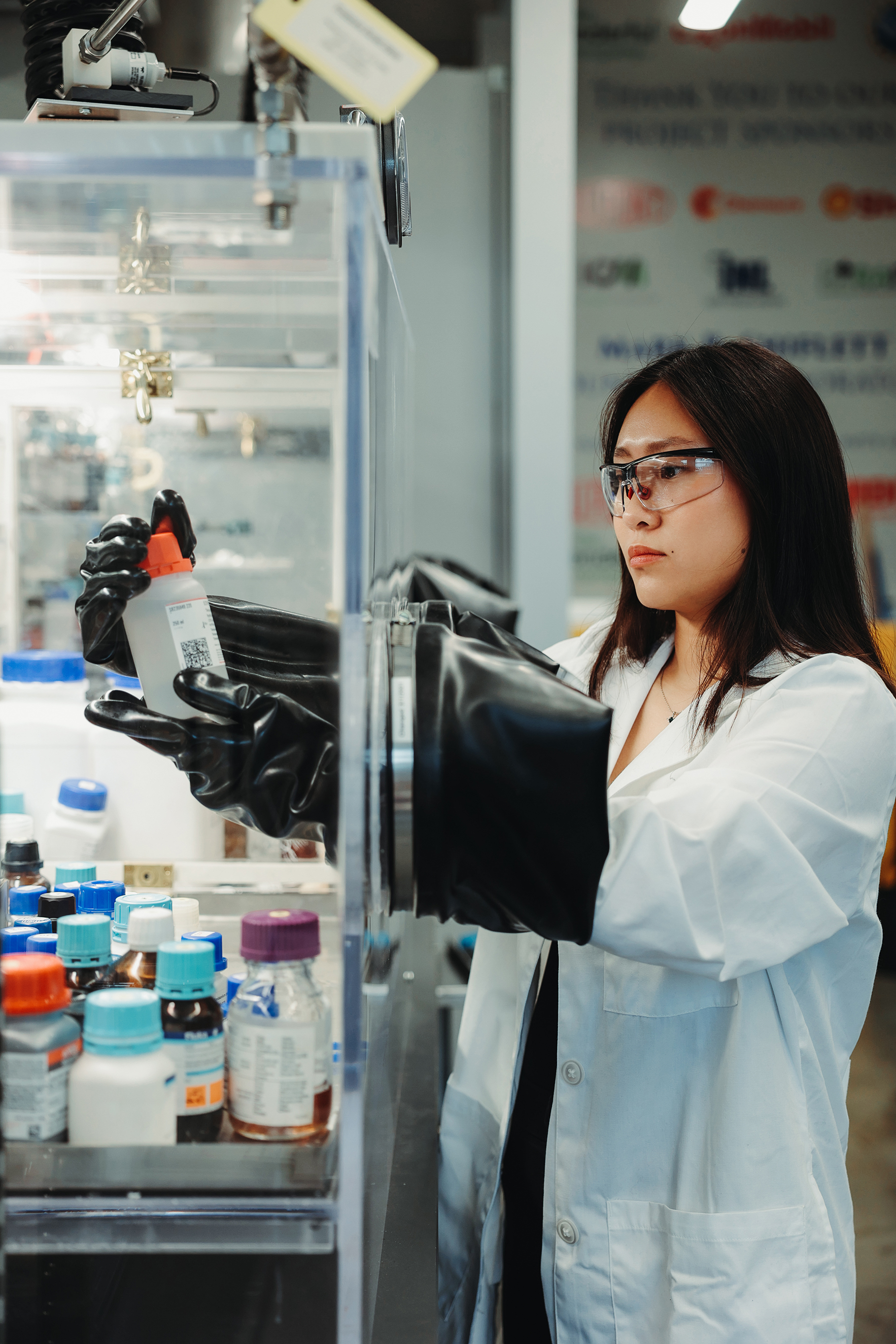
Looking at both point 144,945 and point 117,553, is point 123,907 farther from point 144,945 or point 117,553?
point 117,553

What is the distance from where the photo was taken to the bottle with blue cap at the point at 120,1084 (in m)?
0.67

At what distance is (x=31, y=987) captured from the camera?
67 cm

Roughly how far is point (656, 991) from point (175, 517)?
A: 70 centimetres

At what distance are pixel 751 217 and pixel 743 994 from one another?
11.6ft

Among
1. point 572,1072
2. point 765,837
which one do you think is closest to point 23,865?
point 572,1072

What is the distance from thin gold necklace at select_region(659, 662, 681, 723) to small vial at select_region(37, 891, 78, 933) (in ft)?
2.38

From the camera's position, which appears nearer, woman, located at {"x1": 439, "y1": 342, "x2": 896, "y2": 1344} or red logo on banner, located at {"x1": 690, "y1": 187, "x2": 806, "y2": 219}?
woman, located at {"x1": 439, "y1": 342, "x2": 896, "y2": 1344}

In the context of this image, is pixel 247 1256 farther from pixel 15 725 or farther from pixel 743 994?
pixel 15 725

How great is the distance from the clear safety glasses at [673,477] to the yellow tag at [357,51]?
2.05ft

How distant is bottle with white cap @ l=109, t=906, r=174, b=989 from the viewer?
81cm

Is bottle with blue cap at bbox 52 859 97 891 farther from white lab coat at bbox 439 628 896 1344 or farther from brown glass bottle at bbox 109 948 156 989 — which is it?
white lab coat at bbox 439 628 896 1344

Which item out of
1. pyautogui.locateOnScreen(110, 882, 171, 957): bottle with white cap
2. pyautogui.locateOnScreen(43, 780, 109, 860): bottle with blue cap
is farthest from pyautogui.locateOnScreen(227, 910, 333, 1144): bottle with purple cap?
pyautogui.locateOnScreen(43, 780, 109, 860): bottle with blue cap

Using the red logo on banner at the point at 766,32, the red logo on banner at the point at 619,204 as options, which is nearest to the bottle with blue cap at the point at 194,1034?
the red logo on banner at the point at 619,204

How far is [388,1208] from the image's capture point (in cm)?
102
